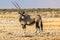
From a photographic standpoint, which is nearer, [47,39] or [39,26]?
[47,39]

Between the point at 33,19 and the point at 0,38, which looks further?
the point at 33,19

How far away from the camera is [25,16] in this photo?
25938 millimetres

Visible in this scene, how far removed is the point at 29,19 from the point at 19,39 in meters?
3.76

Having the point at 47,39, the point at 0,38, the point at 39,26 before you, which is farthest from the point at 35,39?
the point at 39,26

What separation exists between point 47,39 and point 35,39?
0.91 metres

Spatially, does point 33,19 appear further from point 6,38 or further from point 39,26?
point 6,38

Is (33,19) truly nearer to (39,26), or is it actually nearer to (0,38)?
(39,26)

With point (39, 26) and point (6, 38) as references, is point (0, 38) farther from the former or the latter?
point (39, 26)

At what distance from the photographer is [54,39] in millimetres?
22172

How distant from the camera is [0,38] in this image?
23.1 m
